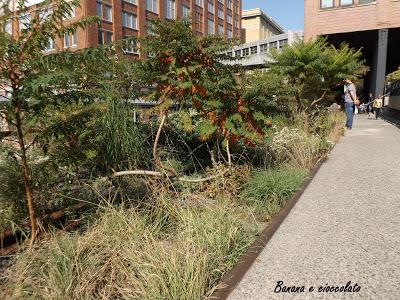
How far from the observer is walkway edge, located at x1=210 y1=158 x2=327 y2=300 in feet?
10.2

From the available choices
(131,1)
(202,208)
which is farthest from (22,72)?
(131,1)

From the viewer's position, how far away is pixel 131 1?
43.2 m

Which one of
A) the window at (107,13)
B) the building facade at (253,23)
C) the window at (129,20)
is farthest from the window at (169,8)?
the building facade at (253,23)

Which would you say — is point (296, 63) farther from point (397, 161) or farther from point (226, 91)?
point (226, 91)

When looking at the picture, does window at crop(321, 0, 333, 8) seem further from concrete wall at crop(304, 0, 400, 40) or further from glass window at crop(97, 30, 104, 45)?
glass window at crop(97, 30, 104, 45)

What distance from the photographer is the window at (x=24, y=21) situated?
327 cm

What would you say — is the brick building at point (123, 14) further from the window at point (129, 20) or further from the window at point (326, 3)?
the window at point (326, 3)

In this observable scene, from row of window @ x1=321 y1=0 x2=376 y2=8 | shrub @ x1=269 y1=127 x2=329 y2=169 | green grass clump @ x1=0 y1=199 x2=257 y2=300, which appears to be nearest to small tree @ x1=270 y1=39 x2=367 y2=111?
Result: shrub @ x1=269 y1=127 x2=329 y2=169

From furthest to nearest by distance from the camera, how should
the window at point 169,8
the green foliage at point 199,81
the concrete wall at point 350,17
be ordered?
the window at point 169,8
the concrete wall at point 350,17
the green foliage at point 199,81

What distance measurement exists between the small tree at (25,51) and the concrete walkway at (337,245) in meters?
2.28

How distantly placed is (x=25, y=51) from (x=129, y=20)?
4267 cm

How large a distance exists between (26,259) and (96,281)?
714mm

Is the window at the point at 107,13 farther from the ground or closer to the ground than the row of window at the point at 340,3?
farther from the ground

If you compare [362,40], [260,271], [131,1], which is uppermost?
[131,1]
